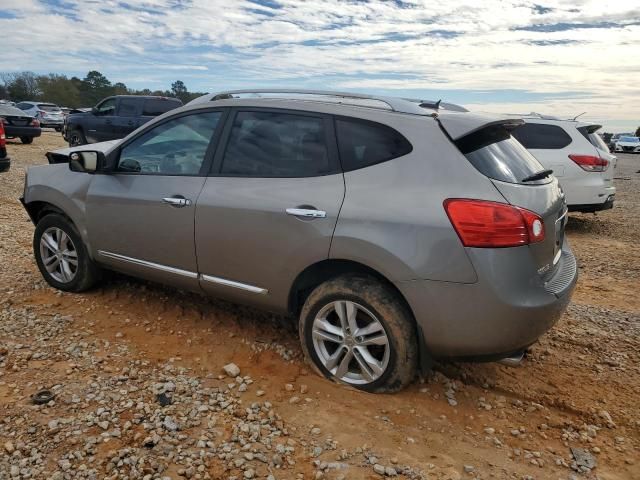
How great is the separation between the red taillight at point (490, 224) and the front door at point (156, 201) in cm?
179

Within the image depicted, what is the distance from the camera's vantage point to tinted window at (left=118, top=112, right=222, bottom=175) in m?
3.67

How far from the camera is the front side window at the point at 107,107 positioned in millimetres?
16109

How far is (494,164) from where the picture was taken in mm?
2898

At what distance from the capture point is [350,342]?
10.2 ft

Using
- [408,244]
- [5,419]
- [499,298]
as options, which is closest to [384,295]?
[408,244]

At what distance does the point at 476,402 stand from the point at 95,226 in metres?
3.12

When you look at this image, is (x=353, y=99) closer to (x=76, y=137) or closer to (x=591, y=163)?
(x=591, y=163)

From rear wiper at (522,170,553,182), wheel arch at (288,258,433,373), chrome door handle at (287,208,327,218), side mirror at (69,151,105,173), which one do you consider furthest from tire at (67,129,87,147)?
rear wiper at (522,170,553,182)

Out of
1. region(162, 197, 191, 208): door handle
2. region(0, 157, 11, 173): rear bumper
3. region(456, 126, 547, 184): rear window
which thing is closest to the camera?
region(456, 126, 547, 184): rear window

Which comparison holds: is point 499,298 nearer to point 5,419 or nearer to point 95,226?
point 5,419

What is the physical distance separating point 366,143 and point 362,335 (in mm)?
1135

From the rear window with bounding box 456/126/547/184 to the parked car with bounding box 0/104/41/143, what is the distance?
19.0 metres

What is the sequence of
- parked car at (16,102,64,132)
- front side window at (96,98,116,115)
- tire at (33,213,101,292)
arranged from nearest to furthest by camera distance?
tire at (33,213,101,292) < front side window at (96,98,116,115) < parked car at (16,102,64,132)

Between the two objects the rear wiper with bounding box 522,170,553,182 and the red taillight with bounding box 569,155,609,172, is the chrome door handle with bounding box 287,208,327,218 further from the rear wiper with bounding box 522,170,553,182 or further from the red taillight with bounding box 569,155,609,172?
the red taillight with bounding box 569,155,609,172
